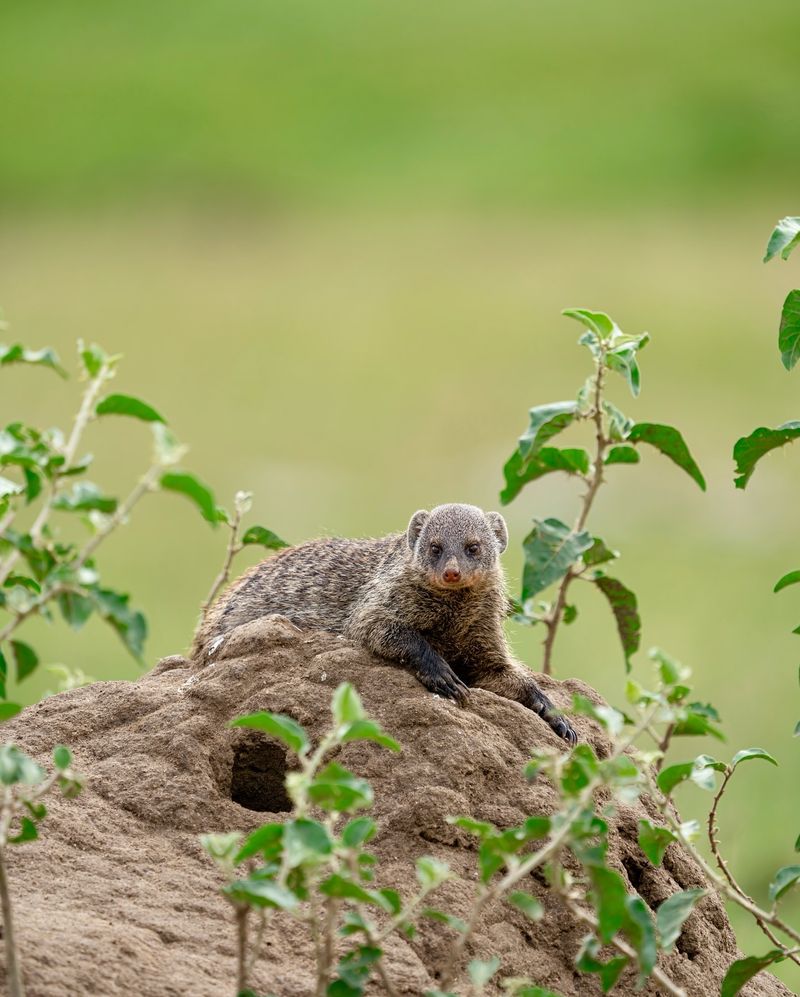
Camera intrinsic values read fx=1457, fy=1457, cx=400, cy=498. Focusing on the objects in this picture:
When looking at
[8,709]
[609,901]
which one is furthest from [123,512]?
[609,901]

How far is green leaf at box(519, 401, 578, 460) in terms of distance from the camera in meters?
2.88

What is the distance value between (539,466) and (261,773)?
0.92 metres

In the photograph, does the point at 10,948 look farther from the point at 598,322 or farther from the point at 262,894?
the point at 598,322

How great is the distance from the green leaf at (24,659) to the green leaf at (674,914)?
0.97m

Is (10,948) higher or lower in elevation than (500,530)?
lower

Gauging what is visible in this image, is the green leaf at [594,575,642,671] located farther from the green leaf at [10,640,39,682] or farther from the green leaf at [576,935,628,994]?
the green leaf at [10,640,39,682]

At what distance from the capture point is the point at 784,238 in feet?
8.06

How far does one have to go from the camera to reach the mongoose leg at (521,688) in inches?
116

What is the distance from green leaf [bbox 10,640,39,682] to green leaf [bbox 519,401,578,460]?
3.77ft

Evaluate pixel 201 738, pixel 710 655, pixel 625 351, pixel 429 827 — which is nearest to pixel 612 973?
pixel 429 827

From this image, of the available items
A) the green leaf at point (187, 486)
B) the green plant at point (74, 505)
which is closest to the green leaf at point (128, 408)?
the green plant at point (74, 505)

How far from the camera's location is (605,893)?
1.89 meters

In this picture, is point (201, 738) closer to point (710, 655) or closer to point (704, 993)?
point (704, 993)

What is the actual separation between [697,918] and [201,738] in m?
0.97
